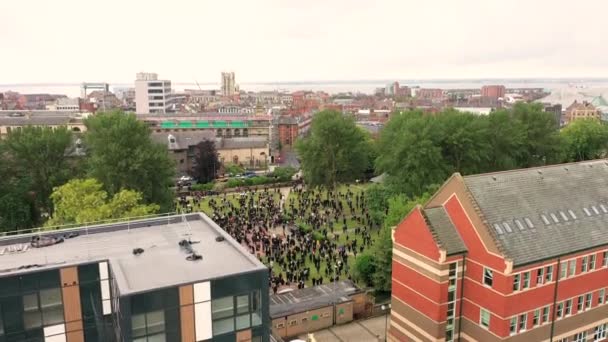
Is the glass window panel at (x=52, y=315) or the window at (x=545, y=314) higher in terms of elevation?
the glass window panel at (x=52, y=315)

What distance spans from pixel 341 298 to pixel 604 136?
5856 cm

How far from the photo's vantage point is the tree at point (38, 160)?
138ft

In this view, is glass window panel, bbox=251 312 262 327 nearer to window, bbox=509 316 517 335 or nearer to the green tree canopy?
window, bbox=509 316 517 335

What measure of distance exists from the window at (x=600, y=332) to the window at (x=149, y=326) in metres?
22.4

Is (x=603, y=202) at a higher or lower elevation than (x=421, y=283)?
higher

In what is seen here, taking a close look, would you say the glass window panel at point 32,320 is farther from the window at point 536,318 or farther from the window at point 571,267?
the window at point 571,267

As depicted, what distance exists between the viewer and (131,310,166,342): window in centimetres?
1380

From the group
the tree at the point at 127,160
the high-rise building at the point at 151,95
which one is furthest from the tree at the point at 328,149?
the high-rise building at the point at 151,95

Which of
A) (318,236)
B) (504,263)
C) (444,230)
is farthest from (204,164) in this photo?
(504,263)

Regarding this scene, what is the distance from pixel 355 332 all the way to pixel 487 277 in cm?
895

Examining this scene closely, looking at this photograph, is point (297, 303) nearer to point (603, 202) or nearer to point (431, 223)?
point (431, 223)

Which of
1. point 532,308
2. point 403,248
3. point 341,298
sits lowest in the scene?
point 341,298

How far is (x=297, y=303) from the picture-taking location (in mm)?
28000

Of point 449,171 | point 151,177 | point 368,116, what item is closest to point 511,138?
point 449,171
